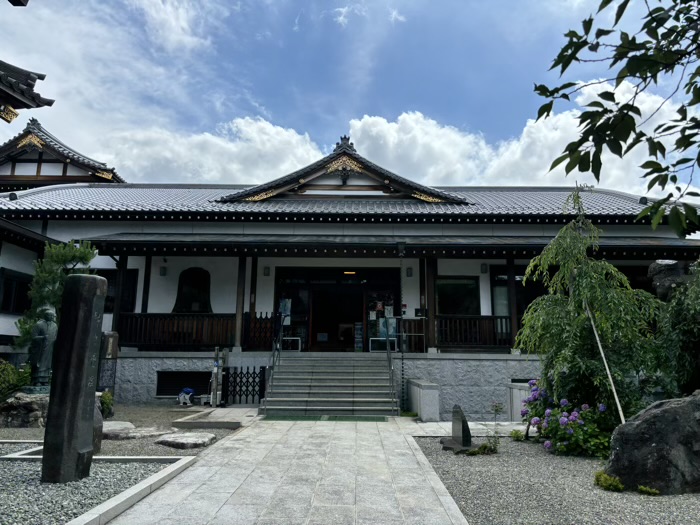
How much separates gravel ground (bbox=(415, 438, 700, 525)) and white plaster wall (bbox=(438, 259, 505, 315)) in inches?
376

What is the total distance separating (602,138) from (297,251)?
12.9 meters

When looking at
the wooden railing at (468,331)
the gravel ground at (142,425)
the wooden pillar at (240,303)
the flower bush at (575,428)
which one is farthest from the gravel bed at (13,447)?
the wooden railing at (468,331)

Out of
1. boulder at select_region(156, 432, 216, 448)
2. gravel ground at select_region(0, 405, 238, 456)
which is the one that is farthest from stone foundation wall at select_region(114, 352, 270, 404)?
boulder at select_region(156, 432, 216, 448)

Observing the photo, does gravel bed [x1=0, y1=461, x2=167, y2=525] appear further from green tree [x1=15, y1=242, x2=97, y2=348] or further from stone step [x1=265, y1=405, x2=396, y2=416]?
green tree [x1=15, y1=242, x2=97, y2=348]

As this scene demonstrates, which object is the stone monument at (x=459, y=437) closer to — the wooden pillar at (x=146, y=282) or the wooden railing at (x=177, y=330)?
the wooden railing at (x=177, y=330)

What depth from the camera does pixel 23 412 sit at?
9.53 meters

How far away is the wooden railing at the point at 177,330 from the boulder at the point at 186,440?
20.9 feet

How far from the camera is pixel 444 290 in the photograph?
16516 mm

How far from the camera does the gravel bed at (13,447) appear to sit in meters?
6.92

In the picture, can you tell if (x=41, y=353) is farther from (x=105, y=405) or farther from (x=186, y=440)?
(x=186, y=440)

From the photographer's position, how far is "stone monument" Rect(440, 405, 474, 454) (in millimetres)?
7385

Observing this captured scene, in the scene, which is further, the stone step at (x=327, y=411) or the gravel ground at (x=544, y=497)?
the stone step at (x=327, y=411)

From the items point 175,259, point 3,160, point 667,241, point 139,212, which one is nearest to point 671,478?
point 667,241

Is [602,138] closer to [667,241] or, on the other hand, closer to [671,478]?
[671,478]
